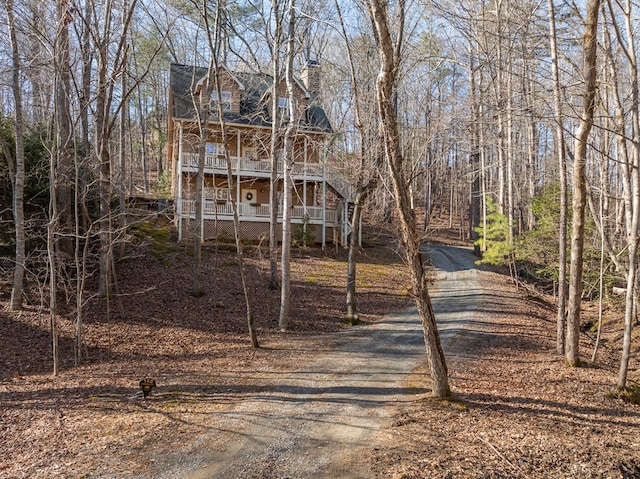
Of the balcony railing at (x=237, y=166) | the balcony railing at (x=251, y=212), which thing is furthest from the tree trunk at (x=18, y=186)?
the balcony railing at (x=237, y=166)

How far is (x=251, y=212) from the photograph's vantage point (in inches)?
891

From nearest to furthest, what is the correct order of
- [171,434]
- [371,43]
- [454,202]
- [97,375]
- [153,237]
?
[171,434], [97,375], [371,43], [153,237], [454,202]

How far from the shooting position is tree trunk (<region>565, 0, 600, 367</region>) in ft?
25.8

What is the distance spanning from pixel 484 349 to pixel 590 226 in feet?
20.9

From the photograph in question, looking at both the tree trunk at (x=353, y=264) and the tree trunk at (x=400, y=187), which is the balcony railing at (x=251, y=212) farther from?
the tree trunk at (x=400, y=187)

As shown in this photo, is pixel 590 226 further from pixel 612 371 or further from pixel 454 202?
pixel 454 202

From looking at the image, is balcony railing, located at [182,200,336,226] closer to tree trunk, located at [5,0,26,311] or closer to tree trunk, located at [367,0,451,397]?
tree trunk, located at [5,0,26,311]

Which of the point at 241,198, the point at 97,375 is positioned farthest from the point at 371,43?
the point at 241,198

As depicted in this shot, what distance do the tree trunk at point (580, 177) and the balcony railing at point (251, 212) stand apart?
44.1 ft

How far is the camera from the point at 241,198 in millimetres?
23891

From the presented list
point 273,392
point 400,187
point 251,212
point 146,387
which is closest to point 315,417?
point 273,392

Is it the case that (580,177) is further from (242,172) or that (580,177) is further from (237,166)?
(242,172)

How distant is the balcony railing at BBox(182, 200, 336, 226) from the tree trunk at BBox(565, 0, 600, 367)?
44.1 feet

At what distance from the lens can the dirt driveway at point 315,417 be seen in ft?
16.2
